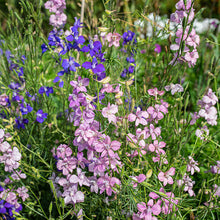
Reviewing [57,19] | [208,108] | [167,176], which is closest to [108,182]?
[167,176]

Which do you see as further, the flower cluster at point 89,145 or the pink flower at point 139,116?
the pink flower at point 139,116

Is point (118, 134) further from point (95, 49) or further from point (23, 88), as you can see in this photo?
point (23, 88)

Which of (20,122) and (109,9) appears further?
(20,122)

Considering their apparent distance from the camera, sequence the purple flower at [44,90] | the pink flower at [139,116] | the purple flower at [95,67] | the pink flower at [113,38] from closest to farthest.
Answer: the purple flower at [95,67] → the pink flower at [139,116] → the pink flower at [113,38] → the purple flower at [44,90]

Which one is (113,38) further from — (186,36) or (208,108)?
(208,108)

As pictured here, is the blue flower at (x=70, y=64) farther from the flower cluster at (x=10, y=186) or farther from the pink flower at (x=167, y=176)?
the pink flower at (x=167, y=176)

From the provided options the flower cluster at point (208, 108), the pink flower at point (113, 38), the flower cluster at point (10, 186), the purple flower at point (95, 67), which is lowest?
the flower cluster at point (10, 186)

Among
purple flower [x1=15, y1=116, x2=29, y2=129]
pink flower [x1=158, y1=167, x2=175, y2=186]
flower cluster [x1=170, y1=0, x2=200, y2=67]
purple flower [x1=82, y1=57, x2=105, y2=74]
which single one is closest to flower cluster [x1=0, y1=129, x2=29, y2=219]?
purple flower [x1=15, y1=116, x2=29, y2=129]

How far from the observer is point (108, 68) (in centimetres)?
146

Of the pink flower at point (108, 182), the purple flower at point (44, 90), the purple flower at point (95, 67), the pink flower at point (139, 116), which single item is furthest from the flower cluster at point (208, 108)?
the purple flower at point (44, 90)

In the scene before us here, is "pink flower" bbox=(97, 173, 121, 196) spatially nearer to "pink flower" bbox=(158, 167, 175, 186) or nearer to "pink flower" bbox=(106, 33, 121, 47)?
"pink flower" bbox=(158, 167, 175, 186)

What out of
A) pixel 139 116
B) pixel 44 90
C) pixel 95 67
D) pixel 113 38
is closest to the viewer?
pixel 95 67

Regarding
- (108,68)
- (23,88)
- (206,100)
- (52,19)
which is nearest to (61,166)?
(108,68)

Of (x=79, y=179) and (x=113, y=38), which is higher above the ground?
(x=113, y=38)
